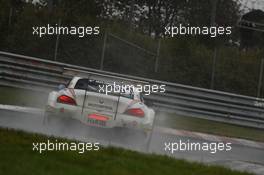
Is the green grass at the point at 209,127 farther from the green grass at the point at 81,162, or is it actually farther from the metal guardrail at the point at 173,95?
the green grass at the point at 81,162

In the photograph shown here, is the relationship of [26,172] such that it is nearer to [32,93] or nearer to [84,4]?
[32,93]

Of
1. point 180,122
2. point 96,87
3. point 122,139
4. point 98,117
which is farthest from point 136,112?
point 180,122

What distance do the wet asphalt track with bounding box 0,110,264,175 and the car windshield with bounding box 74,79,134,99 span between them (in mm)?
692

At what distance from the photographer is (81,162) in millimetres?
7082

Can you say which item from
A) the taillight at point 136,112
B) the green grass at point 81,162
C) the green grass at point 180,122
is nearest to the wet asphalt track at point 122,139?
the taillight at point 136,112

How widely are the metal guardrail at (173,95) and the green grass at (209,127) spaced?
0.82 feet

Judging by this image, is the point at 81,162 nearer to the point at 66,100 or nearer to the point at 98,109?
the point at 98,109

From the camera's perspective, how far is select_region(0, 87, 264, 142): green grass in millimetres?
16078

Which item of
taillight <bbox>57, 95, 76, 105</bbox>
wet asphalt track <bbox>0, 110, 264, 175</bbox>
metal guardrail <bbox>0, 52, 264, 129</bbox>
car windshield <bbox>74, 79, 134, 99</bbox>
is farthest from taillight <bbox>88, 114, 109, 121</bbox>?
metal guardrail <bbox>0, 52, 264, 129</bbox>

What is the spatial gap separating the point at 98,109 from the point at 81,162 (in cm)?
277

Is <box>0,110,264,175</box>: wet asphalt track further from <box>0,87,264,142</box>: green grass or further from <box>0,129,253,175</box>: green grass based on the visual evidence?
<box>0,87,264,142</box>: green grass

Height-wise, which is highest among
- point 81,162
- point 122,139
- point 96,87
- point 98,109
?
point 96,87

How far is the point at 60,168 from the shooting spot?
656cm

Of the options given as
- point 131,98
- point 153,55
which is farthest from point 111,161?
point 153,55
